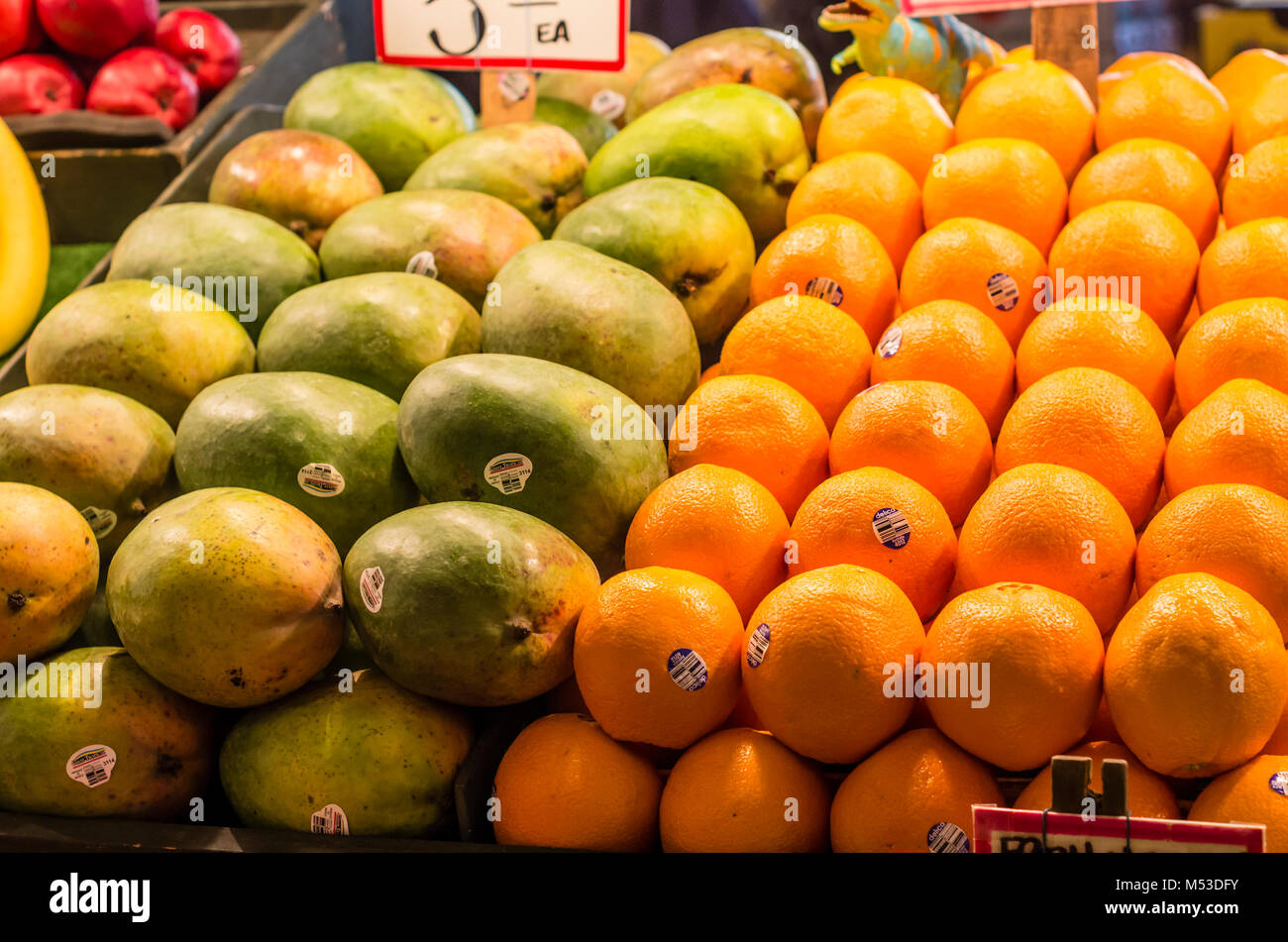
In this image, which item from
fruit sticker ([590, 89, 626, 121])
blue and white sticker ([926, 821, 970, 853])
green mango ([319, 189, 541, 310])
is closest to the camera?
blue and white sticker ([926, 821, 970, 853])

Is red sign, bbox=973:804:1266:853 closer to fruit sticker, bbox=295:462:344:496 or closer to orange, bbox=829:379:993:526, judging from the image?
orange, bbox=829:379:993:526

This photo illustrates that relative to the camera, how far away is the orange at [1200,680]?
963mm

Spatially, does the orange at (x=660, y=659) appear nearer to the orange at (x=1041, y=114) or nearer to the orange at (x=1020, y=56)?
the orange at (x=1041, y=114)

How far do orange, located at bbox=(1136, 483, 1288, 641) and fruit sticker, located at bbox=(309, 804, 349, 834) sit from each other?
872 mm

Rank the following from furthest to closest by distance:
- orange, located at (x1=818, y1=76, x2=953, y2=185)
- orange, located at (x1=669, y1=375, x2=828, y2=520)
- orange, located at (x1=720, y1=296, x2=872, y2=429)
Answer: orange, located at (x1=818, y1=76, x2=953, y2=185) → orange, located at (x1=720, y1=296, x2=872, y2=429) → orange, located at (x1=669, y1=375, x2=828, y2=520)

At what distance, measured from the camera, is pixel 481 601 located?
45.4 inches

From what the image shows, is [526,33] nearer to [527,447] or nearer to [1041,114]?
[1041,114]

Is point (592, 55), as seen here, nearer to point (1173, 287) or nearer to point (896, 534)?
point (1173, 287)

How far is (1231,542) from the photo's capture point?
41.7 inches

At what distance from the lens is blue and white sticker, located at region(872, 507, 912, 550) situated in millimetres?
1146

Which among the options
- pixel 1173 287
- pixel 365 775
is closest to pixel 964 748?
pixel 365 775

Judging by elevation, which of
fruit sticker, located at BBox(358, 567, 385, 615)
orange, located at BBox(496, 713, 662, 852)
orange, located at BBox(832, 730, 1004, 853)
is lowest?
orange, located at BBox(496, 713, 662, 852)

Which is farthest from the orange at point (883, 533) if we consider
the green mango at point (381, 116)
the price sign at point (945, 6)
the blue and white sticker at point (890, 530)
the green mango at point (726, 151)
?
the green mango at point (381, 116)

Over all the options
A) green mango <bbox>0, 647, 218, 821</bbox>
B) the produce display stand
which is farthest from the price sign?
green mango <bbox>0, 647, 218, 821</bbox>
